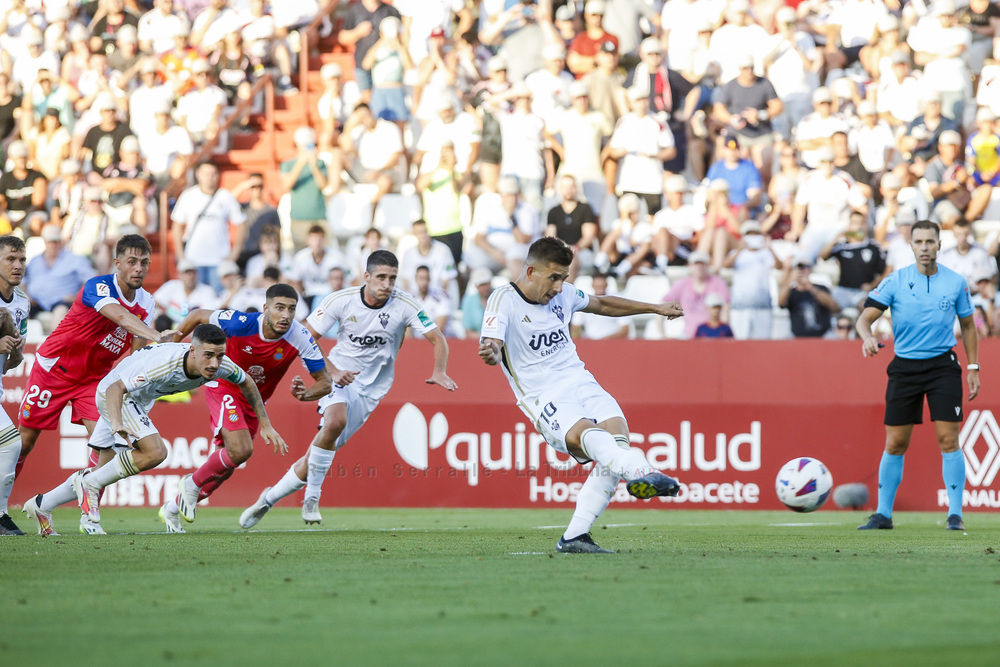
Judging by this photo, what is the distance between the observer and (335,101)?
2102 centimetres

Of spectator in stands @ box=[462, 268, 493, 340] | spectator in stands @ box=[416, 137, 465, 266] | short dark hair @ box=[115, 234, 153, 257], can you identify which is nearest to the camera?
short dark hair @ box=[115, 234, 153, 257]

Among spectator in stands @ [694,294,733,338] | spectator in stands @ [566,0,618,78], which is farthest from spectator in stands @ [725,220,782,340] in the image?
spectator in stands @ [566,0,618,78]

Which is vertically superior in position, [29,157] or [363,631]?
[29,157]

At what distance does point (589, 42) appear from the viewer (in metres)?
20.5

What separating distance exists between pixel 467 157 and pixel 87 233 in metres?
5.58

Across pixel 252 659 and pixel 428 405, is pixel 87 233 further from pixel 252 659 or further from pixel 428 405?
pixel 252 659

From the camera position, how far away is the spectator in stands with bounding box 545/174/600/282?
1822 cm

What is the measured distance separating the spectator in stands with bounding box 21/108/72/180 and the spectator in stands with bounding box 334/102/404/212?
15.5 feet

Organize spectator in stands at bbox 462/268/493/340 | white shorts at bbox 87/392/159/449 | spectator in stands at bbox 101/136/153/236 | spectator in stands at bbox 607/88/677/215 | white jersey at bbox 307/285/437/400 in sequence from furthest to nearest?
spectator in stands at bbox 101/136/153/236 < spectator in stands at bbox 607/88/677/215 < spectator in stands at bbox 462/268/493/340 < white jersey at bbox 307/285/437/400 < white shorts at bbox 87/392/159/449

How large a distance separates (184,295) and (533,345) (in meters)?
10.2

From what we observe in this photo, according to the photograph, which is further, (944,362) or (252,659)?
(944,362)

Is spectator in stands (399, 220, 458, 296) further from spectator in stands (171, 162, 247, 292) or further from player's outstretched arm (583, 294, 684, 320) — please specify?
player's outstretched arm (583, 294, 684, 320)

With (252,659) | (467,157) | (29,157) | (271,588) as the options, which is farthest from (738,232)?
(252,659)

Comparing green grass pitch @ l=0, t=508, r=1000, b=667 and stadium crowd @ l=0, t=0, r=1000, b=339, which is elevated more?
stadium crowd @ l=0, t=0, r=1000, b=339
